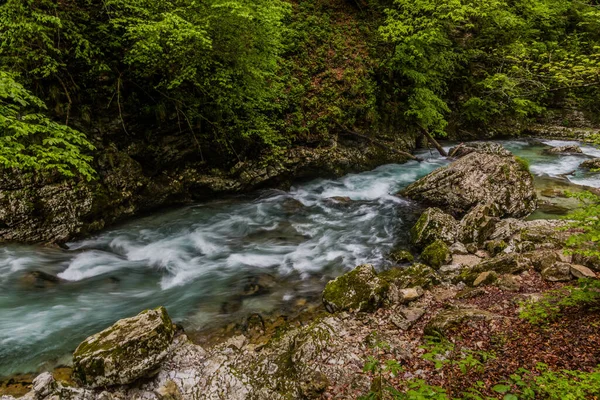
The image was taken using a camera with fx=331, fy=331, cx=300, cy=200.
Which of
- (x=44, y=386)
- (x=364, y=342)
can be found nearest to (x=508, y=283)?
(x=364, y=342)

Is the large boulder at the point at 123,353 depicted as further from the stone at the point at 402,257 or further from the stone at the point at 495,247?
the stone at the point at 495,247

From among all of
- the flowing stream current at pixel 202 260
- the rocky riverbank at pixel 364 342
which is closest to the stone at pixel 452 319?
the rocky riverbank at pixel 364 342

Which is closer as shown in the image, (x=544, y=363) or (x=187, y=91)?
(x=544, y=363)

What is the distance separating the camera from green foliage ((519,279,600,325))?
411 cm

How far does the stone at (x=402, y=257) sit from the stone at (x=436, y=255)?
32cm

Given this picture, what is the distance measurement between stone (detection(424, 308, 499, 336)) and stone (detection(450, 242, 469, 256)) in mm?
2561

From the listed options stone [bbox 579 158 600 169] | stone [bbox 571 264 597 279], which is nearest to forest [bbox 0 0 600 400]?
stone [bbox 571 264 597 279]

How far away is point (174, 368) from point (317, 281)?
339 cm

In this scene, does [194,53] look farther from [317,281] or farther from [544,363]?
[544,363]

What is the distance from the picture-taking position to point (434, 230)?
25.7 feet

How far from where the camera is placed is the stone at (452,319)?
4457 millimetres

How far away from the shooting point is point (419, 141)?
15906mm

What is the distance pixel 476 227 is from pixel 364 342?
460cm

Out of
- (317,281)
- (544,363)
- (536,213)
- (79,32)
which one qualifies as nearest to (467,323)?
(544,363)
